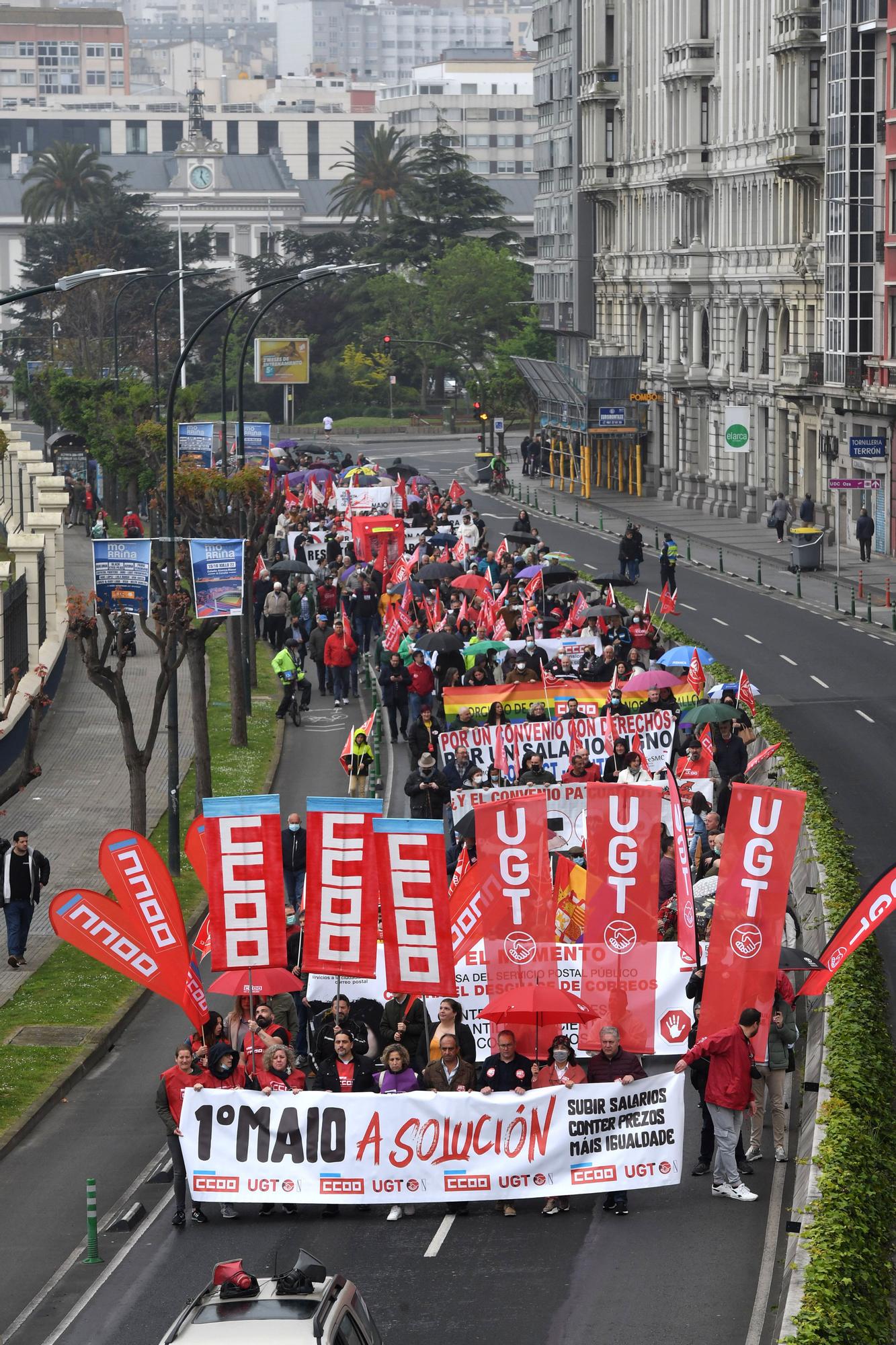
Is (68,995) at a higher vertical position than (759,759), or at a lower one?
lower

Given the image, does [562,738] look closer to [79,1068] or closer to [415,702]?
[415,702]

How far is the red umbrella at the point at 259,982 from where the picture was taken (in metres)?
18.2

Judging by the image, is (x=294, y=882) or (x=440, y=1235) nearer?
(x=440, y=1235)

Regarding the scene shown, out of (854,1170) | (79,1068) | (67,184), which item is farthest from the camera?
(67,184)

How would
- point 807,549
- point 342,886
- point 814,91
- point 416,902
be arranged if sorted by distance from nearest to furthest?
point 416,902, point 342,886, point 807,549, point 814,91

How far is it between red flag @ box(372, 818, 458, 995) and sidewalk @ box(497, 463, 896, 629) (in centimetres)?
3273

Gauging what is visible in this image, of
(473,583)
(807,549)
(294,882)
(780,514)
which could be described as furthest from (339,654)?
(780,514)

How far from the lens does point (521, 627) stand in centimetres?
3681

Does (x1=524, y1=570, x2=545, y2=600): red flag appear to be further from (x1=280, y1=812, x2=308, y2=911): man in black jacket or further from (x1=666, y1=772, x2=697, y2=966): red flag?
(x1=666, y1=772, x2=697, y2=966): red flag

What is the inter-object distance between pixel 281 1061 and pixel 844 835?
11550 millimetres

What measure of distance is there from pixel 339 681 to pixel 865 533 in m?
24.1

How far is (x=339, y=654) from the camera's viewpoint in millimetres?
38656

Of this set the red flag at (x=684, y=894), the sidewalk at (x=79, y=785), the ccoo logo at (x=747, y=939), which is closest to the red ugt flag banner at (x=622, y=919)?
the red flag at (x=684, y=894)

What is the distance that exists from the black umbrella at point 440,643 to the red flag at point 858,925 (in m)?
17.0
